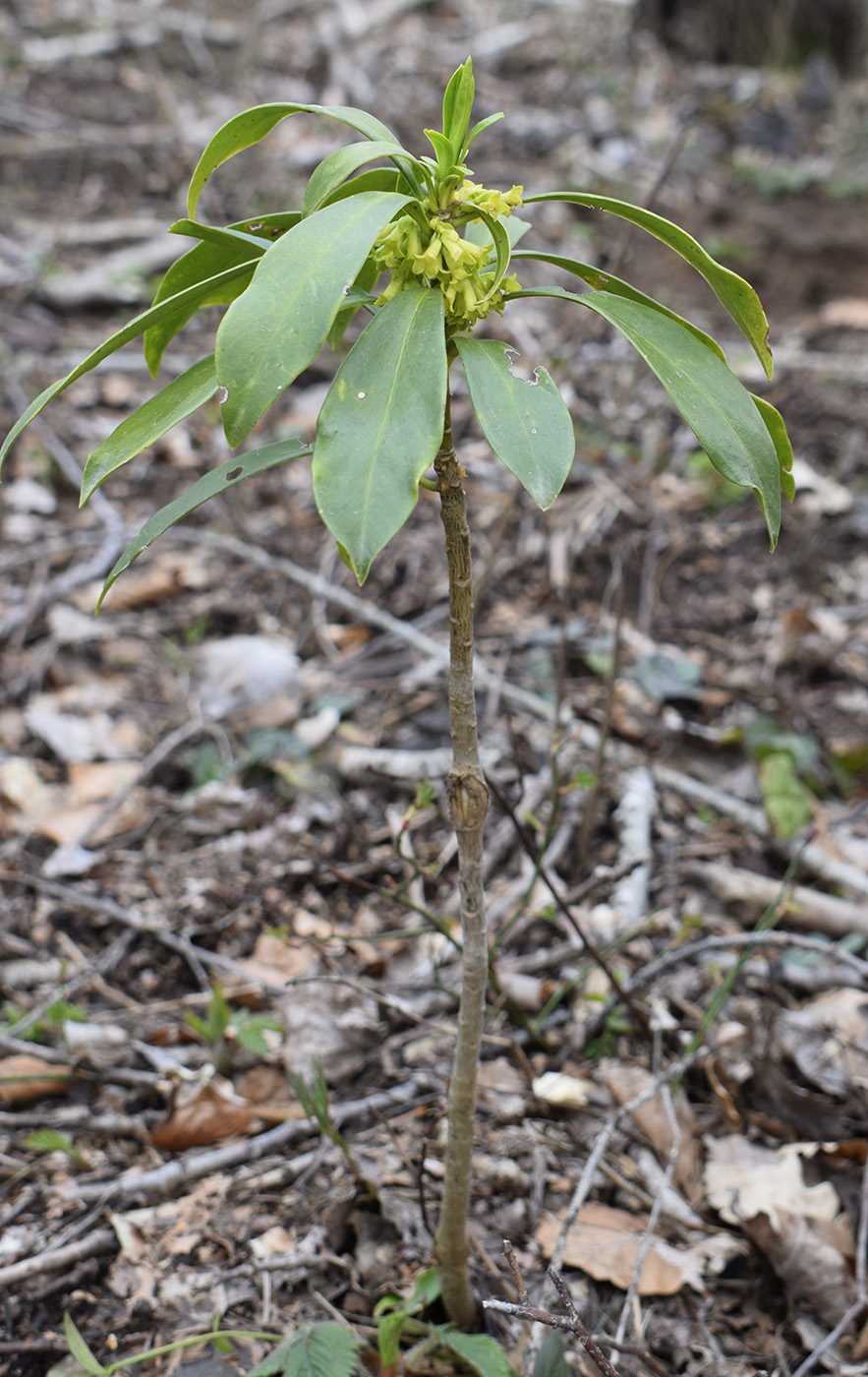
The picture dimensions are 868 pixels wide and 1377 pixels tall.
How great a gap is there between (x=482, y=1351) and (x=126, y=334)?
50.5 inches

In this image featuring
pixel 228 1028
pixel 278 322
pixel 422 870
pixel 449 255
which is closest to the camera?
pixel 278 322

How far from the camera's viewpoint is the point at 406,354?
0.85 metres

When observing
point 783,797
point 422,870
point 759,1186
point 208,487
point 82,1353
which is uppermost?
point 208,487

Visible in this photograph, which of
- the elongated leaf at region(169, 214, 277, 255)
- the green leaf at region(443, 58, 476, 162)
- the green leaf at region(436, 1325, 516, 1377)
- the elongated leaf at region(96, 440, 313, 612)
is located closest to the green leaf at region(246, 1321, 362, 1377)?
the green leaf at region(436, 1325, 516, 1377)

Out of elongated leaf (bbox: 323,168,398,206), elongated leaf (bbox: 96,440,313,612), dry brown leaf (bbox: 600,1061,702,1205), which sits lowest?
dry brown leaf (bbox: 600,1061,702,1205)

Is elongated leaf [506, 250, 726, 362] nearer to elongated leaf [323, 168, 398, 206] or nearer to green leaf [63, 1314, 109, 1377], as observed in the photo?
elongated leaf [323, 168, 398, 206]

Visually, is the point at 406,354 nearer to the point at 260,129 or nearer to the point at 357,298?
the point at 357,298

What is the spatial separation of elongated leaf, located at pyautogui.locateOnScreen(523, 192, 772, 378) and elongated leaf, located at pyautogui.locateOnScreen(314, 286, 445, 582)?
0.21 metres

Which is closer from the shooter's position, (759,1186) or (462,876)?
(462,876)

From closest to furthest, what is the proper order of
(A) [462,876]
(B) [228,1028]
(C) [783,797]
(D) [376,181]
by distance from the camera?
(D) [376,181], (A) [462,876], (B) [228,1028], (C) [783,797]

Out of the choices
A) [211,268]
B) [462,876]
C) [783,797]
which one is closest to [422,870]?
[462,876]

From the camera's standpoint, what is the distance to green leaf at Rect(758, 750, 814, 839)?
215 centimetres

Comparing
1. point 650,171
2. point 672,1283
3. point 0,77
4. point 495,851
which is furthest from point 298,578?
point 0,77

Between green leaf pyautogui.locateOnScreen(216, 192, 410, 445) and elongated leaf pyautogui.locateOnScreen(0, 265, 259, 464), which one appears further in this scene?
elongated leaf pyautogui.locateOnScreen(0, 265, 259, 464)
